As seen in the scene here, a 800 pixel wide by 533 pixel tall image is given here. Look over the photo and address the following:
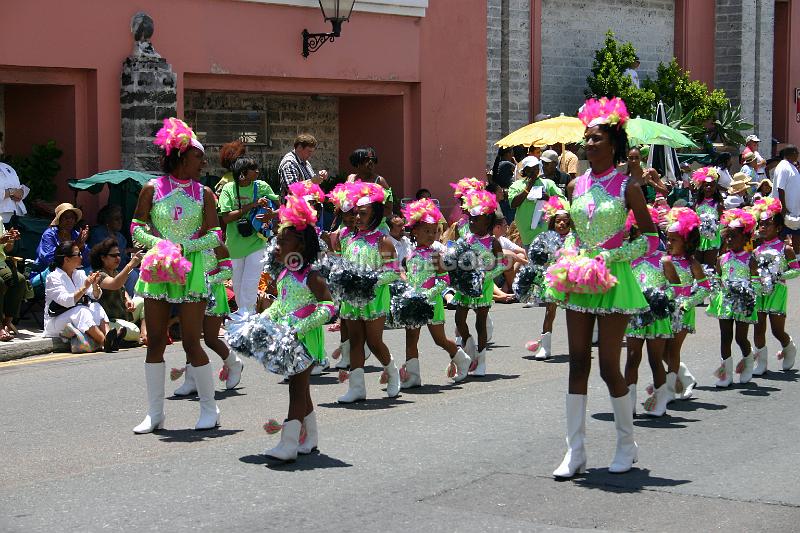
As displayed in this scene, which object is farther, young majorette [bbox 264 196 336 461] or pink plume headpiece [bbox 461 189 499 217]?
pink plume headpiece [bbox 461 189 499 217]

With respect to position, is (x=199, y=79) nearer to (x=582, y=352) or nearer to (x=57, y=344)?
(x=57, y=344)

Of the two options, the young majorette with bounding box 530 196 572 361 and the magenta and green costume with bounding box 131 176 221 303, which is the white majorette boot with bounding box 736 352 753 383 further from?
the magenta and green costume with bounding box 131 176 221 303

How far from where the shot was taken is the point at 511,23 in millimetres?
22281

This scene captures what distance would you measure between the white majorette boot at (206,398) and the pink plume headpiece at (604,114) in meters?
3.02

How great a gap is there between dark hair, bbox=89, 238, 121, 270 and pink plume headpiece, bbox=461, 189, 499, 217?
3.95 m

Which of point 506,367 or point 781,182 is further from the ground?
point 781,182

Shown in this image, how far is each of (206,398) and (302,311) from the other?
4.13 feet

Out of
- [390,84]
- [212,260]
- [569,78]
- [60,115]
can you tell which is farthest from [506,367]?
[569,78]

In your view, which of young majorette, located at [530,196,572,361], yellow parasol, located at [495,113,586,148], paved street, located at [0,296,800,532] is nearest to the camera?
paved street, located at [0,296,800,532]

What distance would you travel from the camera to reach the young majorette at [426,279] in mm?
10531

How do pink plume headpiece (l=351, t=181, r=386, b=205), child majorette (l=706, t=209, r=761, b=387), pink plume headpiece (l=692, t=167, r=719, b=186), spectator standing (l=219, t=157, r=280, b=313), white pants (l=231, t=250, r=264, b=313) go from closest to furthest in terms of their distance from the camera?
pink plume headpiece (l=351, t=181, r=386, b=205), child majorette (l=706, t=209, r=761, b=387), spectator standing (l=219, t=157, r=280, b=313), white pants (l=231, t=250, r=264, b=313), pink plume headpiece (l=692, t=167, r=719, b=186)

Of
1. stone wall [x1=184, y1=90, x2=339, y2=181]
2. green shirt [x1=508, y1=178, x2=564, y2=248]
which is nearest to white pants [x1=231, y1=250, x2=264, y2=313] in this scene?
green shirt [x1=508, y1=178, x2=564, y2=248]

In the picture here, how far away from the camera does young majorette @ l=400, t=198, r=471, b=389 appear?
10531 millimetres

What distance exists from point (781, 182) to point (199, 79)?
8885mm
